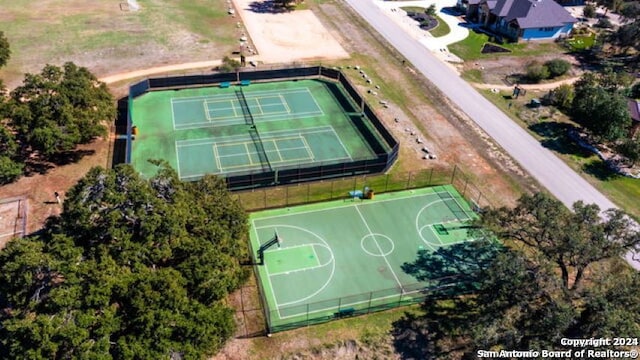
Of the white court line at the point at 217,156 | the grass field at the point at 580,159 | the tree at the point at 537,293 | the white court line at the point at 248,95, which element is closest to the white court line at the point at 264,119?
the white court line at the point at 217,156

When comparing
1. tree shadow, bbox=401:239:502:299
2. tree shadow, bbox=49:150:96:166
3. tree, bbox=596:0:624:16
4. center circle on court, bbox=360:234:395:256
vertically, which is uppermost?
tree, bbox=596:0:624:16

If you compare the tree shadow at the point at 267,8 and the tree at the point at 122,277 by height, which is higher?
the tree at the point at 122,277

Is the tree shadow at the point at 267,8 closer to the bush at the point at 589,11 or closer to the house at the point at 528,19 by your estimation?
the house at the point at 528,19

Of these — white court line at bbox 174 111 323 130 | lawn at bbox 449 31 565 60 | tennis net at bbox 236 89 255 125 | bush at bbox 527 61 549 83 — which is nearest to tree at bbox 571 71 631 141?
bush at bbox 527 61 549 83

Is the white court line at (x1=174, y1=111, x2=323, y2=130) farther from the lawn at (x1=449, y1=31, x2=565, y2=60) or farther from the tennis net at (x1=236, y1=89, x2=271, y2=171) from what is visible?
the lawn at (x1=449, y1=31, x2=565, y2=60)

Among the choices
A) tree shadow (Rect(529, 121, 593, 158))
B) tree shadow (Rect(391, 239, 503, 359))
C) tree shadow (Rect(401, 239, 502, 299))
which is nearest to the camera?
tree shadow (Rect(391, 239, 503, 359))
